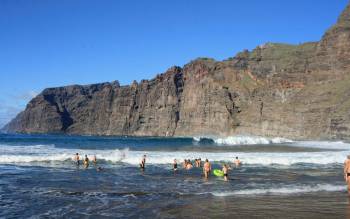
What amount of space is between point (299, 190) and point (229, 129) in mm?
175668

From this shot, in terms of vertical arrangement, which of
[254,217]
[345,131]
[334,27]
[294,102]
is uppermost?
[334,27]

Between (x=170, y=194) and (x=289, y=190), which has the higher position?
(x=289, y=190)

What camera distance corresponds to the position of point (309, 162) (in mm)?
46438

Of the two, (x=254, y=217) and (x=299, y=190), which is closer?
(x=254, y=217)

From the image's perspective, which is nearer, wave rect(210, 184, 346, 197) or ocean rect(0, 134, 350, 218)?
ocean rect(0, 134, 350, 218)

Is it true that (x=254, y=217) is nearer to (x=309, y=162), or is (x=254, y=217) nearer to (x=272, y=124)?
(x=309, y=162)

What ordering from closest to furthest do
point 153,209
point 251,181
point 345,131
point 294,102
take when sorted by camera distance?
point 153,209 < point 251,181 < point 345,131 < point 294,102

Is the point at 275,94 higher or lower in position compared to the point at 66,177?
higher

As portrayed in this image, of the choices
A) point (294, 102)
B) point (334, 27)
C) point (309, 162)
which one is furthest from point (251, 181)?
point (334, 27)

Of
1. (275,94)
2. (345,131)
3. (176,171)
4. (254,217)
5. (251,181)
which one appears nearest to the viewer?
(254,217)

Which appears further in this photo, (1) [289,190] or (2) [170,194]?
(1) [289,190]

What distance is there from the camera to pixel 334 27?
166250 mm

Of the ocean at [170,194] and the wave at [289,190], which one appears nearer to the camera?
the ocean at [170,194]

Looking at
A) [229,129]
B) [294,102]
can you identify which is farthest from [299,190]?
[229,129]
